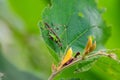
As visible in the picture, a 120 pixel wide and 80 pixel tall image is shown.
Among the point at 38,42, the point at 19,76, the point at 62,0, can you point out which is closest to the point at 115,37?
the point at 38,42

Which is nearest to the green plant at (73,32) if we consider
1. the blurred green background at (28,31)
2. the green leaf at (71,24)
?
the green leaf at (71,24)

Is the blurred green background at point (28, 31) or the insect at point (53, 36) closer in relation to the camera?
the insect at point (53, 36)

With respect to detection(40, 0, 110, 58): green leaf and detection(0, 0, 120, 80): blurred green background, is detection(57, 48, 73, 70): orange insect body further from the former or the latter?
detection(0, 0, 120, 80): blurred green background

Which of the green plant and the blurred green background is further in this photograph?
the blurred green background

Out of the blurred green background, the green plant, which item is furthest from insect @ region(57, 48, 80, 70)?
the blurred green background

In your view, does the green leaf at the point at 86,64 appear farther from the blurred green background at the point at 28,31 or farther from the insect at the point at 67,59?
the blurred green background at the point at 28,31
